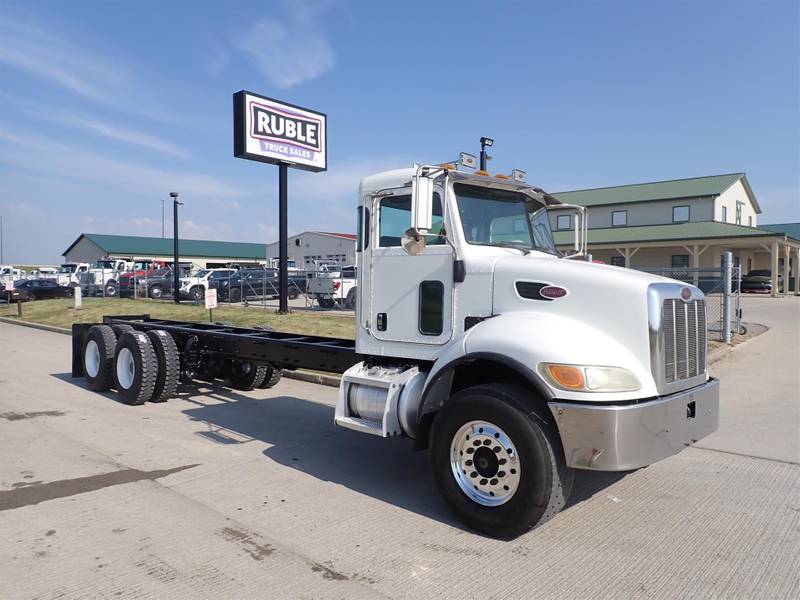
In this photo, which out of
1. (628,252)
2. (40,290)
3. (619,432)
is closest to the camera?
(619,432)

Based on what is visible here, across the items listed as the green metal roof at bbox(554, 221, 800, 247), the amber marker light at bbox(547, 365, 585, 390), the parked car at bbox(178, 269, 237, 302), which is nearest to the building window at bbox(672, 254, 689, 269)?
the green metal roof at bbox(554, 221, 800, 247)

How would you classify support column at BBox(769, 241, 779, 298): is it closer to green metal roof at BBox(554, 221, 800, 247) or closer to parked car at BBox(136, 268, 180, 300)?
green metal roof at BBox(554, 221, 800, 247)

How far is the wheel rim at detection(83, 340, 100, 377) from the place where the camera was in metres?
9.17

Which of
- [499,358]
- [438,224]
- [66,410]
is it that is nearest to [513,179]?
[438,224]

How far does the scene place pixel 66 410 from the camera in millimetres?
7922

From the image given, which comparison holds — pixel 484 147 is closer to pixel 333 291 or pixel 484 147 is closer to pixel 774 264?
pixel 333 291

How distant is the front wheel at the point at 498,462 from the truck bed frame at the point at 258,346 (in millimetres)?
1790

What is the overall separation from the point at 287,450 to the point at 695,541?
379 centimetres

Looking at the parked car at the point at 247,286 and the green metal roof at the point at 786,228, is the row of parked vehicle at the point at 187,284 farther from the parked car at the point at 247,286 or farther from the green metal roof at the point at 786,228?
the green metal roof at the point at 786,228

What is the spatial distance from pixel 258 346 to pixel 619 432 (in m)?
4.73

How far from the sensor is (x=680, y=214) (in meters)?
39.0

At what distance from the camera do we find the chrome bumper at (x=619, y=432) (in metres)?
3.69

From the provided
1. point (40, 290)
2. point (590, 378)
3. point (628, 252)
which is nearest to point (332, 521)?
point (590, 378)

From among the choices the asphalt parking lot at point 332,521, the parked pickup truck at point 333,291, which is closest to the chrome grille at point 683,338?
the asphalt parking lot at point 332,521
